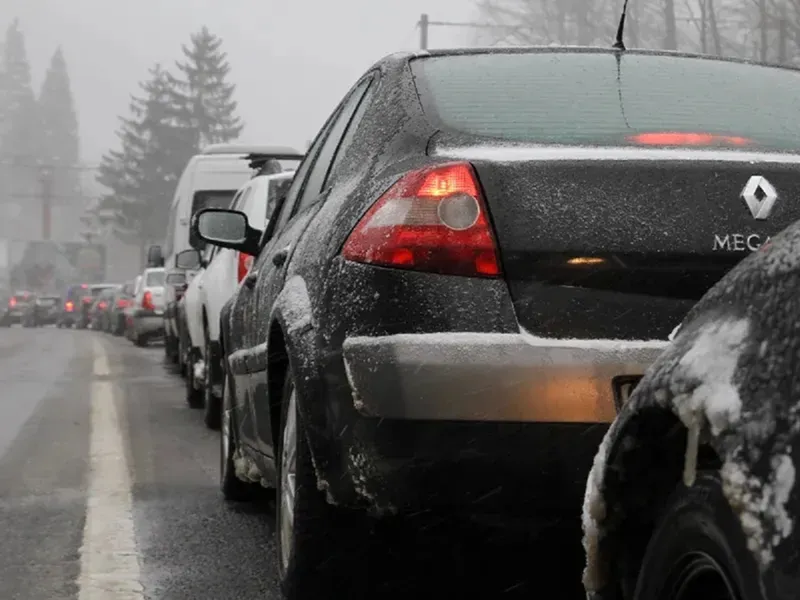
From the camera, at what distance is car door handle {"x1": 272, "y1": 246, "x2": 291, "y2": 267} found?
462cm

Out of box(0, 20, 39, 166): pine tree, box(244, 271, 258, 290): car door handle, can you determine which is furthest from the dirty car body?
box(0, 20, 39, 166): pine tree

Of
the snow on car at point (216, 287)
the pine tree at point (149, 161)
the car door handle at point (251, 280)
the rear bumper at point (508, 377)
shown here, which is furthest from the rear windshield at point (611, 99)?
the pine tree at point (149, 161)

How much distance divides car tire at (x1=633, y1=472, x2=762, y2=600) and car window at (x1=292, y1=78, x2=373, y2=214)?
8.53ft

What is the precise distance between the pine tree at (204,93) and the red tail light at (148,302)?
241 ft

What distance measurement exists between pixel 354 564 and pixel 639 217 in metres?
1.15

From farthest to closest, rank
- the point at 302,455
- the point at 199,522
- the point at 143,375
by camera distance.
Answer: the point at 143,375, the point at 199,522, the point at 302,455

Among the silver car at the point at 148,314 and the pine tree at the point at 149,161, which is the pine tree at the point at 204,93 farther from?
the silver car at the point at 148,314

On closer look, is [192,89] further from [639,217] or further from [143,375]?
[639,217]

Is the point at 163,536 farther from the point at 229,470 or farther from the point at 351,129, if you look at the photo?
the point at 351,129

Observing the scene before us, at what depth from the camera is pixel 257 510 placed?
21.3ft

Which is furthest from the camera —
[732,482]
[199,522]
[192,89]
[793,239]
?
[192,89]

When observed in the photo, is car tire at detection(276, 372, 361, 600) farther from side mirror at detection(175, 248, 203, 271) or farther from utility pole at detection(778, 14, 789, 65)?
utility pole at detection(778, 14, 789, 65)

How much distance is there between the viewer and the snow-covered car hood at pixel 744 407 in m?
1.90

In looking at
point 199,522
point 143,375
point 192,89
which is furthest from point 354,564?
point 192,89
